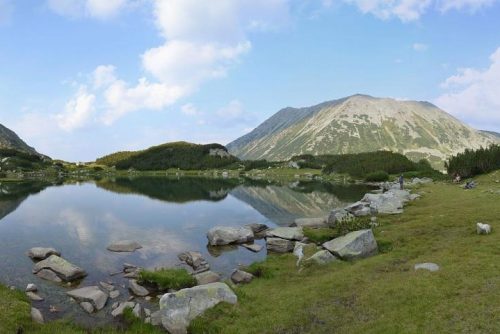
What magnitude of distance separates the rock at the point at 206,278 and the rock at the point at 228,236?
497 inches

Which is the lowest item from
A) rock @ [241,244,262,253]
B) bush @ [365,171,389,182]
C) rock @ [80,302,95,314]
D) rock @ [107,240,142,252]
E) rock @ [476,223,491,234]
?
rock @ [80,302,95,314]

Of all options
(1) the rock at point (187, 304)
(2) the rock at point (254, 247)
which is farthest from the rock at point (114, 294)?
(2) the rock at point (254, 247)

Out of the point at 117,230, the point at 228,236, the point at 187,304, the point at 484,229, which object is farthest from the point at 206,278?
the point at 117,230

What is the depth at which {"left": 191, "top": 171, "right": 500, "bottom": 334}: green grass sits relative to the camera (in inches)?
650

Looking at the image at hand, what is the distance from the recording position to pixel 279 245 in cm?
3875

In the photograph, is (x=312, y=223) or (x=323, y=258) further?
(x=312, y=223)

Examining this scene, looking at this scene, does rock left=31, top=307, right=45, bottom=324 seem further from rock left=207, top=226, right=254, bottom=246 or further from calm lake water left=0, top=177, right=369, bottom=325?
rock left=207, top=226, right=254, bottom=246

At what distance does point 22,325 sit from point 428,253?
983 inches

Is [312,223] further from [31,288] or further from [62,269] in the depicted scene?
[31,288]

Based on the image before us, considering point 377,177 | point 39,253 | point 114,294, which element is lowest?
point 114,294

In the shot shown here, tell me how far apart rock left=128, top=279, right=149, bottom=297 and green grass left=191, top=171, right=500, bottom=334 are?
278 inches

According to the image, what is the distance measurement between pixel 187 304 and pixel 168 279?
763 cm

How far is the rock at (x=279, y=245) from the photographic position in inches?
1502

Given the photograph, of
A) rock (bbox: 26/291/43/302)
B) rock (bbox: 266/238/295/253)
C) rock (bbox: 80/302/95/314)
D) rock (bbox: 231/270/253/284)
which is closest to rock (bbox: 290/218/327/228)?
rock (bbox: 266/238/295/253)
